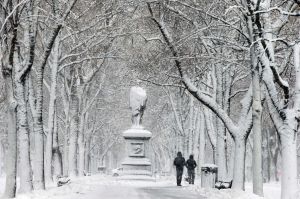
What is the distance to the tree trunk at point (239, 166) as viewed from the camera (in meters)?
19.9

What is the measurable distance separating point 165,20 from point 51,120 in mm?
6596

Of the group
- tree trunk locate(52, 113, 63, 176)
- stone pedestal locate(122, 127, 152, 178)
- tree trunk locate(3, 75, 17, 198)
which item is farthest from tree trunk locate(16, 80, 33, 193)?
stone pedestal locate(122, 127, 152, 178)

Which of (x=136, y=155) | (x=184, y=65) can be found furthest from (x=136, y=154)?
(x=184, y=65)

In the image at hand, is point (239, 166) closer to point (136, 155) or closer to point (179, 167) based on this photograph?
point (179, 167)

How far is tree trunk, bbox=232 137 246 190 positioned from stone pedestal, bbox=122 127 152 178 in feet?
37.9

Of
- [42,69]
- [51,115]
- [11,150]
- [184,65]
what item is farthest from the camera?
[51,115]

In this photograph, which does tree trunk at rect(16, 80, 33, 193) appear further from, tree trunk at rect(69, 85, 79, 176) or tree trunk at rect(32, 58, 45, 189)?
tree trunk at rect(69, 85, 79, 176)

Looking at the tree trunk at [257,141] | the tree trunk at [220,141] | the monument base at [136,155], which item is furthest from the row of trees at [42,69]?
the tree trunk at [257,141]

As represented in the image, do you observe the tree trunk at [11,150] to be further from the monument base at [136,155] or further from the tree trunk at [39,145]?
the monument base at [136,155]

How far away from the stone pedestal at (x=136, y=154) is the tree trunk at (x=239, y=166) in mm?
11550

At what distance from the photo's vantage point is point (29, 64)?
18203 mm

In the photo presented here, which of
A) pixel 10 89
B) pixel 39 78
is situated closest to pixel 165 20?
pixel 39 78

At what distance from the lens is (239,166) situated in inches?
789

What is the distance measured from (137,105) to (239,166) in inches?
551
